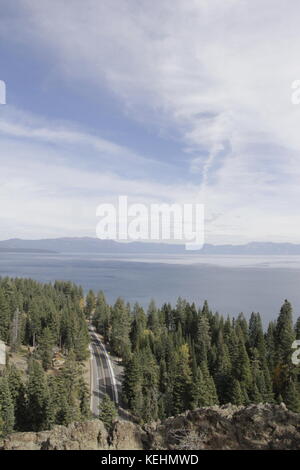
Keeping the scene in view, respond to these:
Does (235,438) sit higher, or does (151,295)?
(235,438)

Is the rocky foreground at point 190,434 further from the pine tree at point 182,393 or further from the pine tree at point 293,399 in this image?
the pine tree at point 293,399

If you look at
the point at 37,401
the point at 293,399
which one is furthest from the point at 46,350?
the point at 293,399

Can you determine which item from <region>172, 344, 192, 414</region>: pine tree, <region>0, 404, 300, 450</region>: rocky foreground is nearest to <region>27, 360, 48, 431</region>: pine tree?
<region>172, 344, 192, 414</region>: pine tree

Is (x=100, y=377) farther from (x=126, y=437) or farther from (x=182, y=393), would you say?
(x=126, y=437)

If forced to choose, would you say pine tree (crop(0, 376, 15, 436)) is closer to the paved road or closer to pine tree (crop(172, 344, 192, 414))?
the paved road
